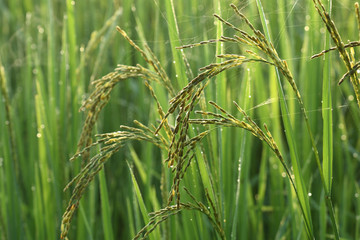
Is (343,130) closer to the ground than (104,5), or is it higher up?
closer to the ground

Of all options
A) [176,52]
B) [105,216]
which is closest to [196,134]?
[176,52]

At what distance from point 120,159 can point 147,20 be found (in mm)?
1249

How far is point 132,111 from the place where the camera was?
3008 millimetres

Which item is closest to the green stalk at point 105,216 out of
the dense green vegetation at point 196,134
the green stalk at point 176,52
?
the dense green vegetation at point 196,134

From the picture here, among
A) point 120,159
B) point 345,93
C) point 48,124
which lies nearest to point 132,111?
point 120,159

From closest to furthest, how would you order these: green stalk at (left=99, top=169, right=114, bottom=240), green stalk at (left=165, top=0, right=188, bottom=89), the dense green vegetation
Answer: the dense green vegetation
green stalk at (left=165, top=0, right=188, bottom=89)
green stalk at (left=99, top=169, right=114, bottom=240)

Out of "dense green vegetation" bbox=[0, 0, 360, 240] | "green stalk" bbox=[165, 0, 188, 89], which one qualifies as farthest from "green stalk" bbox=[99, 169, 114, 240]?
"green stalk" bbox=[165, 0, 188, 89]

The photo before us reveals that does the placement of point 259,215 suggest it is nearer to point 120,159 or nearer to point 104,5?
point 120,159

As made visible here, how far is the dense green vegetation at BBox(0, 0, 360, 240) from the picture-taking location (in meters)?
1.29

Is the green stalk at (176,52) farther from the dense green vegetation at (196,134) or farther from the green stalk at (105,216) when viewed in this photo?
the green stalk at (105,216)

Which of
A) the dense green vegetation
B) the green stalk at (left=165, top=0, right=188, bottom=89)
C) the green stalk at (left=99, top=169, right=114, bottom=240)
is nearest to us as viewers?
the dense green vegetation

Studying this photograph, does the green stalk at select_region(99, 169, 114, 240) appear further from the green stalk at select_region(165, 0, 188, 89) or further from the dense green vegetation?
the green stalk at select_region(165, 0, 188, 89)

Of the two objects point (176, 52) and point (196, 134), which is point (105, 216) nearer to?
point (196, 134)

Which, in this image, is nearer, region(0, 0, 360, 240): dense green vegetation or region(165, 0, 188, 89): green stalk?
region(0, 0, 360, 240): dense green vegetation
